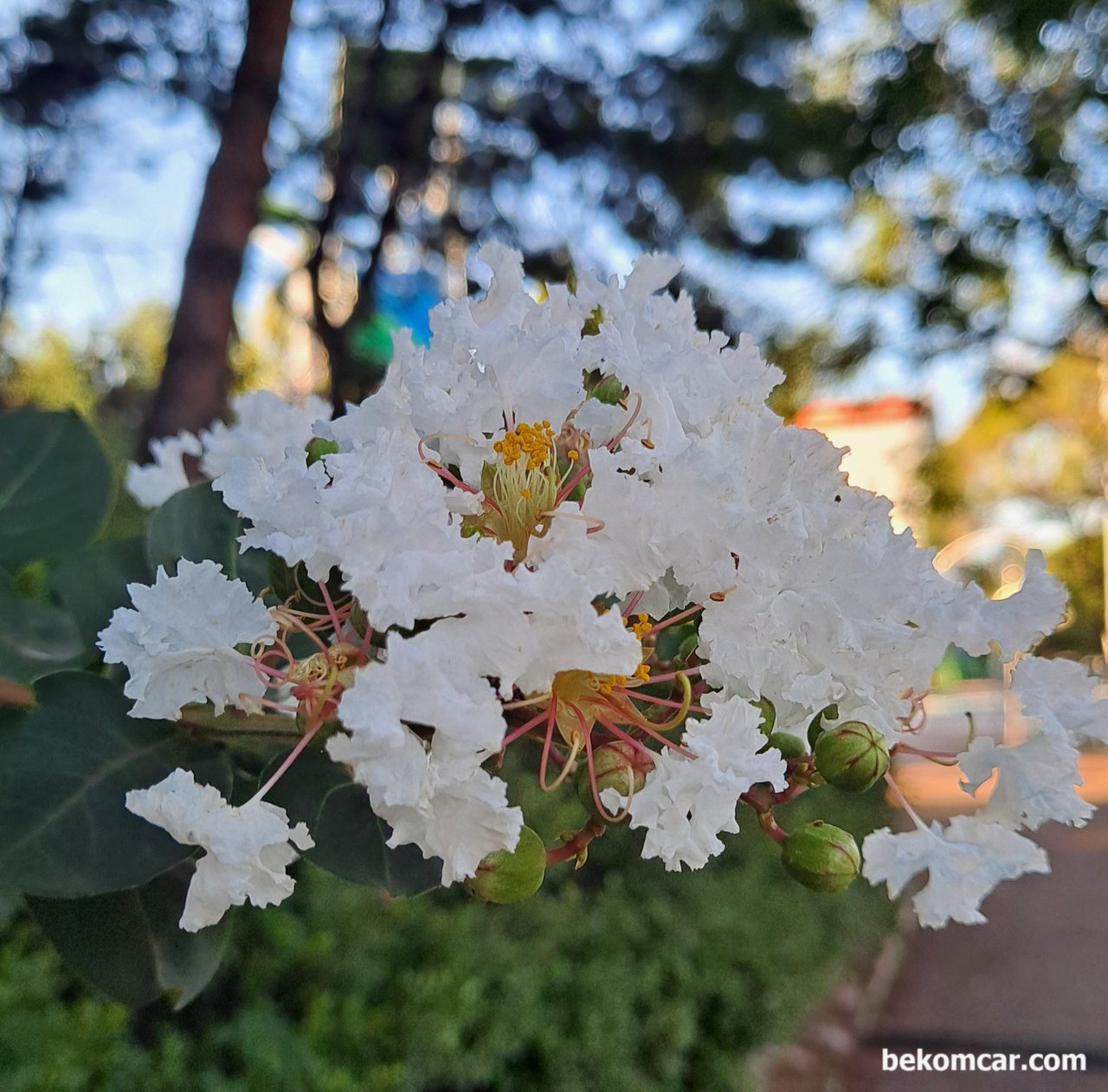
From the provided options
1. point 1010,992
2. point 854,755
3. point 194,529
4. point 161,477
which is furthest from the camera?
point 1010,992

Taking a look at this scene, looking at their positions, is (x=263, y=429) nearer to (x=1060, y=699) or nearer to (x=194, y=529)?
(x=194, y=529)

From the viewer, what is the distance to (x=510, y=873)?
55cm

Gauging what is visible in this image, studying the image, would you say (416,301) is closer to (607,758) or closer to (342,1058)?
(342,1058)

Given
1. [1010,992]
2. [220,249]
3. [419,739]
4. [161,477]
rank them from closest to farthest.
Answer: [419,739] → [161,477] → [220,249] → [1010,992]

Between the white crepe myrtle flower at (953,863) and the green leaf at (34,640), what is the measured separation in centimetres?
59

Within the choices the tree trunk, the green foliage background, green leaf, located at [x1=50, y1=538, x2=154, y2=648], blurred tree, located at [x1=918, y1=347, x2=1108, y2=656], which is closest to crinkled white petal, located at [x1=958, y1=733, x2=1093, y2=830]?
green leaf, located at [x1=50, y1=538, x2=154, y2=648]

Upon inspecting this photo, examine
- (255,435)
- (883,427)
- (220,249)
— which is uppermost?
(883,427)

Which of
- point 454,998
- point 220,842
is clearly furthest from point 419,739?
point 454,998

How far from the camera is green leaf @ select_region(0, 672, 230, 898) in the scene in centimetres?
57

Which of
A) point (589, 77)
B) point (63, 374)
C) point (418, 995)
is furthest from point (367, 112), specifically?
point (63, 374)

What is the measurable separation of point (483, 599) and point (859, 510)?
242 millimetres

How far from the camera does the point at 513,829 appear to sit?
0.49 m

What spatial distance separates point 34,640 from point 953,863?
681 mm

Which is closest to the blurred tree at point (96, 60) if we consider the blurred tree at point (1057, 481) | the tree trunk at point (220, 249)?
the tree trunk at point (220, 249)
